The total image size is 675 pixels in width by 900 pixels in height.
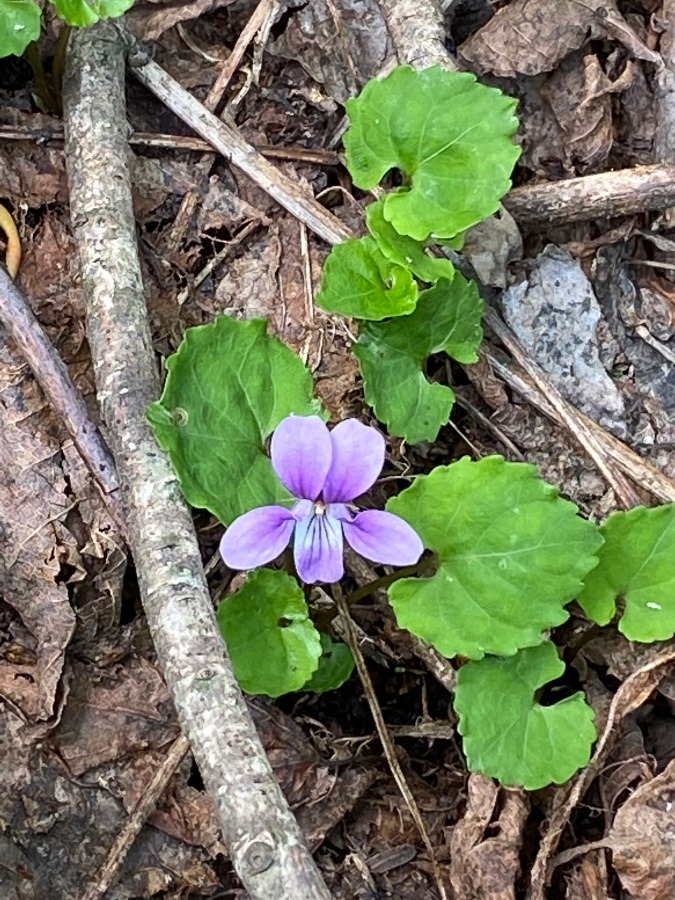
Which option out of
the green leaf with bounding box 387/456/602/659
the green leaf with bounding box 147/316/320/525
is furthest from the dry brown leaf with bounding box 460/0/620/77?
the green leaf with bounding box 387/456/602/659

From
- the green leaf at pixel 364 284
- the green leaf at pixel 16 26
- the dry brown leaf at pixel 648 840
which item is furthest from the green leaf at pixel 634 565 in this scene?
the green leaf at pixel 16 26

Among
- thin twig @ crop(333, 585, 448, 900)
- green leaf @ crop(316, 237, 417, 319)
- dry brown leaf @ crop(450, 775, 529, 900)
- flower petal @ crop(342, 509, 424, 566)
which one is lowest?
dry brown leaf @ crop(450, 775, 529, 900)

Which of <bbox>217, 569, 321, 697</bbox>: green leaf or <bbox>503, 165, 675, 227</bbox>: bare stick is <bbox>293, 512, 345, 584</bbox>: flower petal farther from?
<bbox>503, 165, 675, 227</bbox>: bare stick

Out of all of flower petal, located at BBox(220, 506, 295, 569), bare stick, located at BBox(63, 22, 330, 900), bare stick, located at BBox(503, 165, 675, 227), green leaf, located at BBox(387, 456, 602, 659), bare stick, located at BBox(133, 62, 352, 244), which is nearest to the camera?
bare stick, located at BBox(63, 22, 330, 900)

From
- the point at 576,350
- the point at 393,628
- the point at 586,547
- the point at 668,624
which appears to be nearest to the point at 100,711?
the point at 393,628

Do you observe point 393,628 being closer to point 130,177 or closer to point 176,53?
point 130,177

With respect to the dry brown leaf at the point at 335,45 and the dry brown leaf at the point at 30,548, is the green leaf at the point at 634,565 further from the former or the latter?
→ the dry brown leaf at the point at 335,45

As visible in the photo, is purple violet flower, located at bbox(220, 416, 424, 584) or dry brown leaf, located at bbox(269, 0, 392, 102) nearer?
purple violet flower, located at bbox(220, 416, 424, 584)

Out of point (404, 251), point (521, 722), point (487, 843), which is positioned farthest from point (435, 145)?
point (487, 843)
